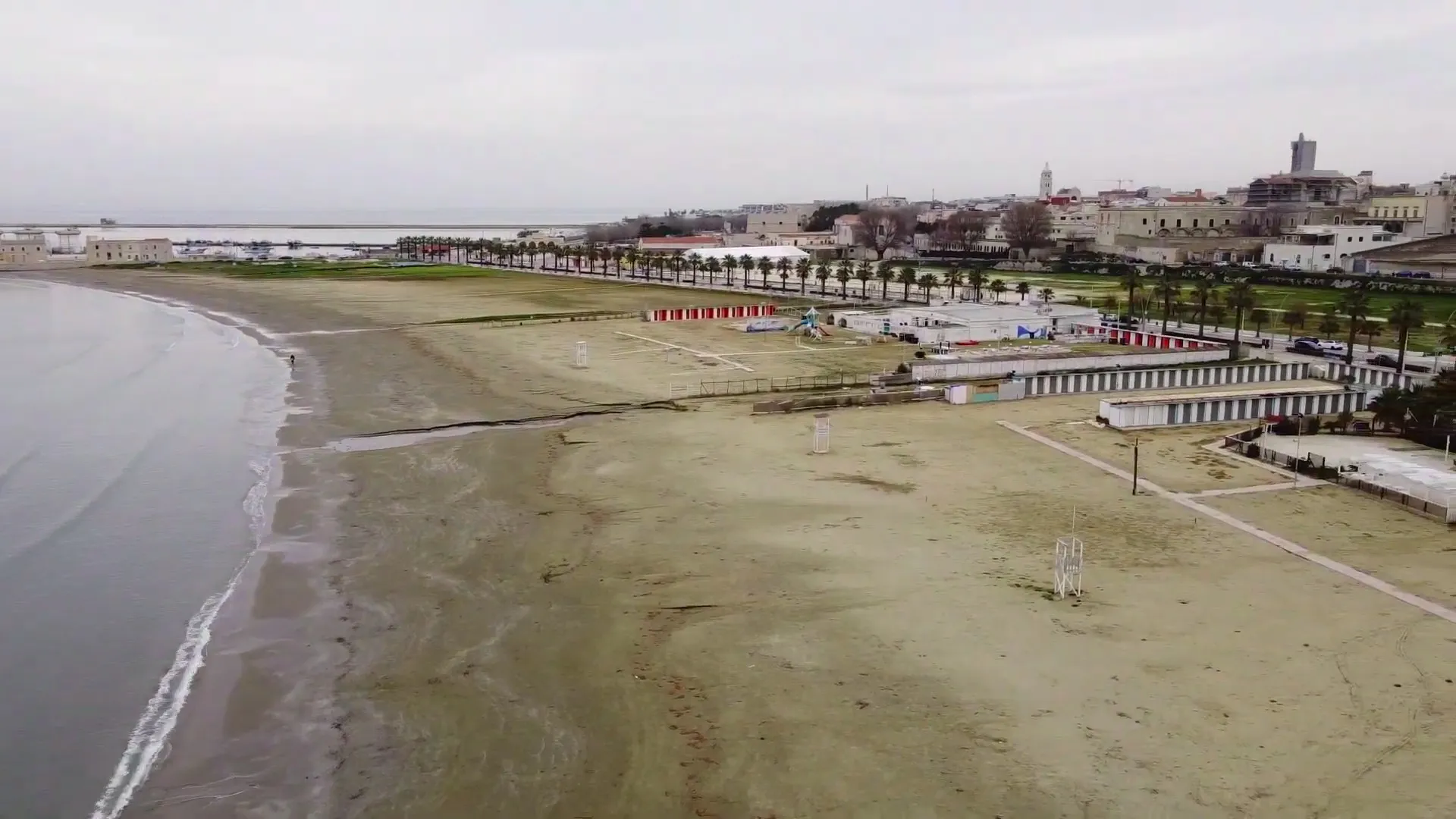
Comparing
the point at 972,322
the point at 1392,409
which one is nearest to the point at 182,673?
the point at 1392,409

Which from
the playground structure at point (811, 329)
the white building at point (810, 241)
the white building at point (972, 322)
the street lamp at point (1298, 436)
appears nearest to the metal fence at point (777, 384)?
the playground structure at point (811, 329)

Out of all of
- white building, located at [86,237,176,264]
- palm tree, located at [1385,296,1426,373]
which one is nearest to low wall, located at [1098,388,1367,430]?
palm tree, located at [1385,296,1426,373]

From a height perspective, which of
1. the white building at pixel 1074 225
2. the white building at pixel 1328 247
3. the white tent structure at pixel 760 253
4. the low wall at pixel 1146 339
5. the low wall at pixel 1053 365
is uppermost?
the white building at pixel 1074 225

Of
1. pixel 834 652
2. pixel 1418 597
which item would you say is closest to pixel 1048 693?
pixel 834 652

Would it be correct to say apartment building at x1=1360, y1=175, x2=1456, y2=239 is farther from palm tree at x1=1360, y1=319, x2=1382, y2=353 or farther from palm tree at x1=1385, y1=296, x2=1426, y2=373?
palm tree at x1=1385, y1=296, x2=1426, y2=373

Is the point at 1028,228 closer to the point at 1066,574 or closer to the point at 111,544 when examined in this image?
the point at 1066,574

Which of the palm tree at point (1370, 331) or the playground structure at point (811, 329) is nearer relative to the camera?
the palm tree at point (1370, 331)

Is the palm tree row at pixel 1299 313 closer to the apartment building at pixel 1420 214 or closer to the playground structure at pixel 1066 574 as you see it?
the playground structure at pixel 1066 574
